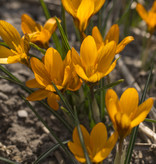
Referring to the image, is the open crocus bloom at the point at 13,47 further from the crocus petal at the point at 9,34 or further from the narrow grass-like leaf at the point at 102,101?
the narrow grass-like leaf at the point at 102,101

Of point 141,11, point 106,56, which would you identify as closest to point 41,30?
point 106,56

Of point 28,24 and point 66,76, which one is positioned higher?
point 28,24

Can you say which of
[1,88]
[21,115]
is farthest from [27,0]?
[21,115]

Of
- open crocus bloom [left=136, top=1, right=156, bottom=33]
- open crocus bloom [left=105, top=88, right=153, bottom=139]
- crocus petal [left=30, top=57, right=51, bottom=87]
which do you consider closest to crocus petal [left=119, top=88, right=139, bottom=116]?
open crocus bloom [left=105, top=88, right=153, bottom=139]

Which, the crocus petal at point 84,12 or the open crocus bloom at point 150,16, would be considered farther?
the open crocus bloom at point 150,16

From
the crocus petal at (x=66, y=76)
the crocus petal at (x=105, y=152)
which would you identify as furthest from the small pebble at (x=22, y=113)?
the crocus petal at (x=105, y=152)

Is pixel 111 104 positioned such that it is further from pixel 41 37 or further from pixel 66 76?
pixel 41 37

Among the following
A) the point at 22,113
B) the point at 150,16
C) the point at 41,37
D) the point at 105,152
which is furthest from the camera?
the point at 150,16

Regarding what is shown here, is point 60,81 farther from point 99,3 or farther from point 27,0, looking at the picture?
point 27,0

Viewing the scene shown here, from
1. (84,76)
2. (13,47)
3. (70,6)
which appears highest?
A: (70,6)
